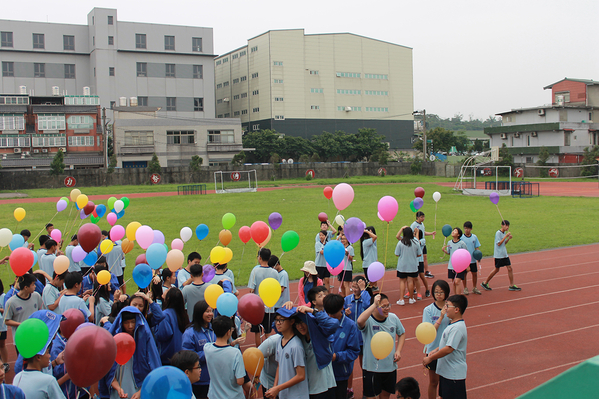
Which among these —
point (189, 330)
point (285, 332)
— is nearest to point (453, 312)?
point (285, 332)

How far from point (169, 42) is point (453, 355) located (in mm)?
66637

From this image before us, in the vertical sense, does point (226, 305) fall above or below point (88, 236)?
below

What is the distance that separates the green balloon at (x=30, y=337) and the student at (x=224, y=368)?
1.41 meters

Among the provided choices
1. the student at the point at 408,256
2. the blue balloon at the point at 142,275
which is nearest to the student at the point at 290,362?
the blue balloon at the point at 142,275

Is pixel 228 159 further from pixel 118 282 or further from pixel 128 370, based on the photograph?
pixel 128 370

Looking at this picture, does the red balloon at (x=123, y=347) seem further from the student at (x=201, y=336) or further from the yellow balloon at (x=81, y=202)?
the yellow balloon at (x=81, y=202)

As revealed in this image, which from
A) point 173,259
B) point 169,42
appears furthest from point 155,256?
point 169,42

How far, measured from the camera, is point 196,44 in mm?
65562

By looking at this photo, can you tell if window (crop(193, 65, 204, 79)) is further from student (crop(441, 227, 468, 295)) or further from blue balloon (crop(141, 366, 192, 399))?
blue balloon (crop(141, 366, 192, 399))

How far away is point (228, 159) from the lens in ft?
196

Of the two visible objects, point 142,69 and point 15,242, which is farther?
point 142,69

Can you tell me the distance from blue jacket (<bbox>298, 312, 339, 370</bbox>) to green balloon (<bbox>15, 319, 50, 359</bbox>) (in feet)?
7.25

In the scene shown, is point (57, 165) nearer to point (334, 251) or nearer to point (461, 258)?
point (334, 251)

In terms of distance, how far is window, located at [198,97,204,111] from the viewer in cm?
6496
